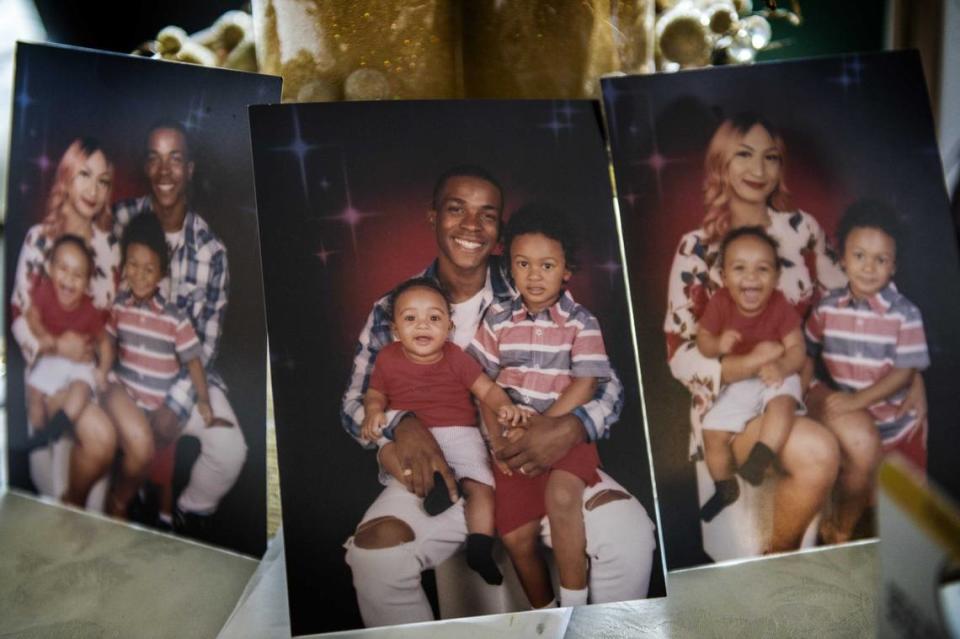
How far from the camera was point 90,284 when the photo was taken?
1.81 ft

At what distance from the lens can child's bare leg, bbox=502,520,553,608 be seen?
0.45 m

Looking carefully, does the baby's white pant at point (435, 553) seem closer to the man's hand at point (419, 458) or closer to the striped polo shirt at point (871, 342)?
the man's hand at point (419, 458)

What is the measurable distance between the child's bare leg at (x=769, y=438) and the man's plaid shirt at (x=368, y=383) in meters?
0.08

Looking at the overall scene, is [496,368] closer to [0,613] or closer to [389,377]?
[389,377]

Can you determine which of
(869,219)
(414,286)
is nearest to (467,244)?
(414,286)

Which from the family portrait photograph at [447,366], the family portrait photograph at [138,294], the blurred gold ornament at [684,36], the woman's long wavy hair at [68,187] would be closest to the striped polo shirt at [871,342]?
the family portrait photograph at [447,366]

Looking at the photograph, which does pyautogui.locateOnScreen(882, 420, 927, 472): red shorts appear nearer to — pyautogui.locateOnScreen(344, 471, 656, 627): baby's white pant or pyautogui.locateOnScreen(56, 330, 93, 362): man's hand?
pyautogui.locateOnScreen(344, 471, 656, 627): baby's white pant

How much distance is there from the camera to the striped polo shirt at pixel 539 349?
0.46m

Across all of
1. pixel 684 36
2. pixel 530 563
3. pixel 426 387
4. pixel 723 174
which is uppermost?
pixel 684 36

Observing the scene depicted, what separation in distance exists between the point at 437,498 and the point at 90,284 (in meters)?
0.29

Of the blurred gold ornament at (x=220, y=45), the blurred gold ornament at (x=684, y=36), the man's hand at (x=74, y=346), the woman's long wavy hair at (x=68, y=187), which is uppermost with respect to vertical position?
the blurred gold ornament at (x=220, y=45)

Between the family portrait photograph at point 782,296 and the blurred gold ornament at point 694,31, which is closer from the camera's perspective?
the family portrait photograph at point 782,296

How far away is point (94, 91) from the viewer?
54 cm

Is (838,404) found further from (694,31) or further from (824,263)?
(694,31)
